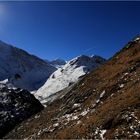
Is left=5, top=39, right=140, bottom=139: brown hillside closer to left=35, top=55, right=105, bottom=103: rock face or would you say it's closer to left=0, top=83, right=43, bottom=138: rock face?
left=0, top=83, right=43, bottom=138: rock face

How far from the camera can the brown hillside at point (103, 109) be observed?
918 inches

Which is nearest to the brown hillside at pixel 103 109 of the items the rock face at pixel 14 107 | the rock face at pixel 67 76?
the rock face at pixel 14 107

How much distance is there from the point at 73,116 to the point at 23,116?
14442 mm

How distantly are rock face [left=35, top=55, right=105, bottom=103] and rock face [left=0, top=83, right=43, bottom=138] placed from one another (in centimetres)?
6779

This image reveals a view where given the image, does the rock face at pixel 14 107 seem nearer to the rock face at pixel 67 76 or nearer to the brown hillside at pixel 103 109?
the brown hillside at pixel 103 109

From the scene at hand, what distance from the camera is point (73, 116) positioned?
3075 cm

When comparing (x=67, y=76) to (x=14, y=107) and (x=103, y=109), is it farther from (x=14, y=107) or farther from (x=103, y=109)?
(x=103, y=109)

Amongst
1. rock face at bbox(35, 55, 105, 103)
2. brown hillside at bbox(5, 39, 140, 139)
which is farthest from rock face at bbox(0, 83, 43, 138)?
rock face at bbox(35, 55, 105, 103)

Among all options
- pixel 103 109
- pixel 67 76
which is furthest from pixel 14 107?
pixel 67 76

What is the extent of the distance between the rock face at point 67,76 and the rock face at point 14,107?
2669 inches

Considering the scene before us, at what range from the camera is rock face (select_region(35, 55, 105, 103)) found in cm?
12680

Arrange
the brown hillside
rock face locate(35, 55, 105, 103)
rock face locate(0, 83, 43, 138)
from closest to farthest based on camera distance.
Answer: the brown hillside, rock face locate(0, 83, 43, 138), rock face locate(35, 55, 105, 103)

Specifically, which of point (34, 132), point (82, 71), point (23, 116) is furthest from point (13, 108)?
point (82, 71)

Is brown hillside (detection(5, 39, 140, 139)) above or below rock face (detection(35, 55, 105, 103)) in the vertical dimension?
below
